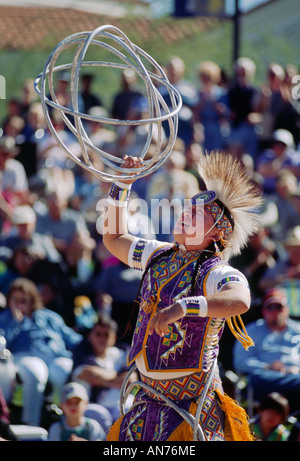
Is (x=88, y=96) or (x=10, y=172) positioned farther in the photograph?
(x=88, y=96)

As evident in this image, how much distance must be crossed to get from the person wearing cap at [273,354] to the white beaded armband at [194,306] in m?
2.74

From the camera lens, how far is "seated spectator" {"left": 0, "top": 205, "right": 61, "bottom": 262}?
26.3 feet

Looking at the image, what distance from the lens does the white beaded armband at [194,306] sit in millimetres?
3588

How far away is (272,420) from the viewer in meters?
5.85

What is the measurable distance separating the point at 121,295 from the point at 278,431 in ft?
7.57

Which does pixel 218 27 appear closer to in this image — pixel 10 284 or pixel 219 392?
pixel 10 284

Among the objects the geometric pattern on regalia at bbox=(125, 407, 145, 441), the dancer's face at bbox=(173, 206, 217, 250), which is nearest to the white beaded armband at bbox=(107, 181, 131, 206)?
the dancer's face at bbox=(173, 206, 217, 250)

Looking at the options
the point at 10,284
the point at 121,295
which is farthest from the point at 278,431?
the point at 10,284

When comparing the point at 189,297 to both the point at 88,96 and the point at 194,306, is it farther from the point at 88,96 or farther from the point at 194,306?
the point at 88,96

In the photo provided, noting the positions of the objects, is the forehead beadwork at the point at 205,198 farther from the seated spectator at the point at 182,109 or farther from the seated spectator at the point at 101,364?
the seated spectator at the point at 182,109

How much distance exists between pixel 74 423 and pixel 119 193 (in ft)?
7.81

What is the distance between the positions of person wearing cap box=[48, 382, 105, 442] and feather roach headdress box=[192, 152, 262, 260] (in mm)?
2260

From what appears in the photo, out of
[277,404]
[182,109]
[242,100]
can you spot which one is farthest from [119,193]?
[242,100]

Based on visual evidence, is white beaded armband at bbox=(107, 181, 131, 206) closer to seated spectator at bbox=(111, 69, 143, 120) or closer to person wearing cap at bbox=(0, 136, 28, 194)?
person wearing cap at bbox=(0, 136, 28, 194)
